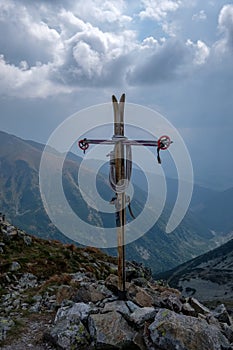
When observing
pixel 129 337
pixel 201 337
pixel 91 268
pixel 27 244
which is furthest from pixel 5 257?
pixel 201 337

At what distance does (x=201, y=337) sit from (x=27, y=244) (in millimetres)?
22302

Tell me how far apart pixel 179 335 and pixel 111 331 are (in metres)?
2.54

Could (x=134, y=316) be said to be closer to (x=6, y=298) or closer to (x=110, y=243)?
(x=110, y=243)

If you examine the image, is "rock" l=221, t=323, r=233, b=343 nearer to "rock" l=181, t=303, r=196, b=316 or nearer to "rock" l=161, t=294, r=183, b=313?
"rock" l=181, t=303, r=196, b=316

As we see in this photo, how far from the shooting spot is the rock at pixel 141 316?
12902 mm

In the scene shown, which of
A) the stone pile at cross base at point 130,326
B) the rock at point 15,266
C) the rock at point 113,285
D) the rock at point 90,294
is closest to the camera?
the stone pile at cross base at point 130,326

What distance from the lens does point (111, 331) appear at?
40.7 feet

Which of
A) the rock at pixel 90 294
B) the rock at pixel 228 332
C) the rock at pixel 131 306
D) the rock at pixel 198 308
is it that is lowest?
the rock at pixel 228 332

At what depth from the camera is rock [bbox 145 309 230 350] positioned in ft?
37.6

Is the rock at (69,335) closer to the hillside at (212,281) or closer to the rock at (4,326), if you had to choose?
the rock at (4,326)

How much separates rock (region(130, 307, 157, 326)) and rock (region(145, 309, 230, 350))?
1.92ft

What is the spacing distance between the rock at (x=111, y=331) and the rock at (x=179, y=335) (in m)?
0.73

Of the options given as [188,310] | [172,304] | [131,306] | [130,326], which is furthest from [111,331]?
[188,310]

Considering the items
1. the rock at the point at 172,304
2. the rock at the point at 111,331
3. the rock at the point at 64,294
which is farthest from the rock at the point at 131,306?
the rock at the point at 64,294
